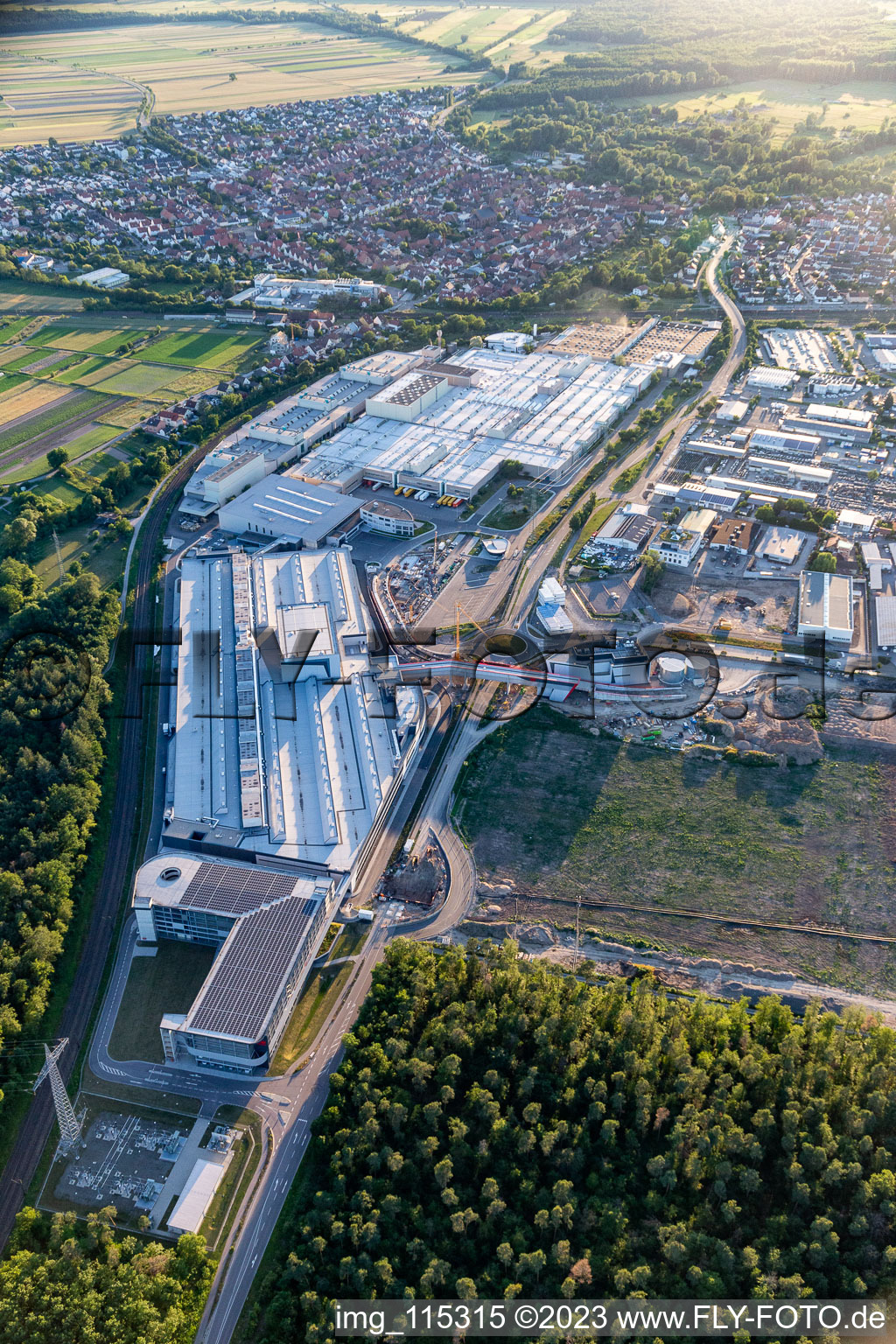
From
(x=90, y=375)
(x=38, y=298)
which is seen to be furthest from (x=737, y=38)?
(x=90, y=375)

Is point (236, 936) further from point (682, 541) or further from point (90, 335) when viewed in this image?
point (90, 335)

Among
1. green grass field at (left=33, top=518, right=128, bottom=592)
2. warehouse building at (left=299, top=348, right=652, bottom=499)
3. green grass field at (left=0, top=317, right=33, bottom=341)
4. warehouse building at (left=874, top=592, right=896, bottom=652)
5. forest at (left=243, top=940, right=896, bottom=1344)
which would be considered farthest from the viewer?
green grass field at (left=0, top=317, right=33, bottom=341)

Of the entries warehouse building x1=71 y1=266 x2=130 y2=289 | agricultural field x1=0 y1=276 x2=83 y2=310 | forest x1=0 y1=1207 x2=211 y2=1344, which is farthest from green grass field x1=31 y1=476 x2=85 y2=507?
forest x1=0 y1=1207 x2=211 y2=1344

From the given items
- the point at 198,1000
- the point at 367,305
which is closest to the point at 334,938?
the point at 198,1000

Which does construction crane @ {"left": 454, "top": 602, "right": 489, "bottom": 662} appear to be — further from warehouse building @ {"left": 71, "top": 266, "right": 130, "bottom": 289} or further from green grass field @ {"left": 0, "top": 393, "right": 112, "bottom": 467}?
warehouse building @ {"left": 71, "top": 266, "right": 130, "bottom": 289}

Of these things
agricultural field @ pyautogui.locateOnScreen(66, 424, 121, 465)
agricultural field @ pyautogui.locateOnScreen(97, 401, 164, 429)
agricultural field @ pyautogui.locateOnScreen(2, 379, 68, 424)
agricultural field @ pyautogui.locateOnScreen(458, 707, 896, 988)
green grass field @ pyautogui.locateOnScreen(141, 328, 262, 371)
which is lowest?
agricultural field @ pyautogui.locateOnScreen(458, 707, 896, 988)

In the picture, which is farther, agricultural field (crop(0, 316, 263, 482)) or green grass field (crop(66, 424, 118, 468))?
agricultural field (crop(0, 316, 263, 482))
